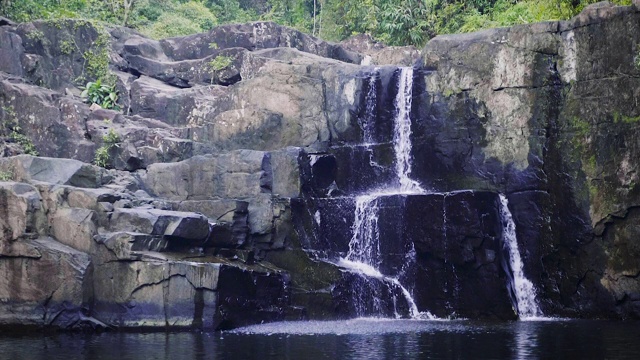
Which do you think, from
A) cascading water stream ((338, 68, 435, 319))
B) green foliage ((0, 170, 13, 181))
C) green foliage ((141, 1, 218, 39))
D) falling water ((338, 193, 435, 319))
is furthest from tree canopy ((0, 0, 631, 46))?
green foliage ((0, 170, 13, 181))

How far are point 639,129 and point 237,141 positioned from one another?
13.6 meters

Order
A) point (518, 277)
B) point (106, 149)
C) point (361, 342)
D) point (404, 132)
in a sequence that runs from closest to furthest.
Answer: point (361, 342), point (518, 277), point (404, 132), point (106, 149)

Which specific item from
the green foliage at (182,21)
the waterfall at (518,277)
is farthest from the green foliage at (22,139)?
the waterfall at (518,277)

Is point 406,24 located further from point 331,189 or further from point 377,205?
point 377,205

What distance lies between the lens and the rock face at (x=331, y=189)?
2427 centimetres

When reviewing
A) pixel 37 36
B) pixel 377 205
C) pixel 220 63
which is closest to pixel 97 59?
pixel 37 36

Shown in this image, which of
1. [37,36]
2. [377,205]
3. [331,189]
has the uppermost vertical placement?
[37,36]

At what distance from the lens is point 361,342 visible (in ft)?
65.6

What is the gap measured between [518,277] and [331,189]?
6754 mm

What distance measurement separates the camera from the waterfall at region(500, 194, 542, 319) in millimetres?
26906

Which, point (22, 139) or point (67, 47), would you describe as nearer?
point (22, 139)

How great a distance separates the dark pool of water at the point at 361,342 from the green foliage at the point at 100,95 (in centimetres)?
1333

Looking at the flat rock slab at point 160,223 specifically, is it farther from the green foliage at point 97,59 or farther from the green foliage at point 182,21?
the green foliage at point 182,21

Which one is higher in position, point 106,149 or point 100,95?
point 100,95
